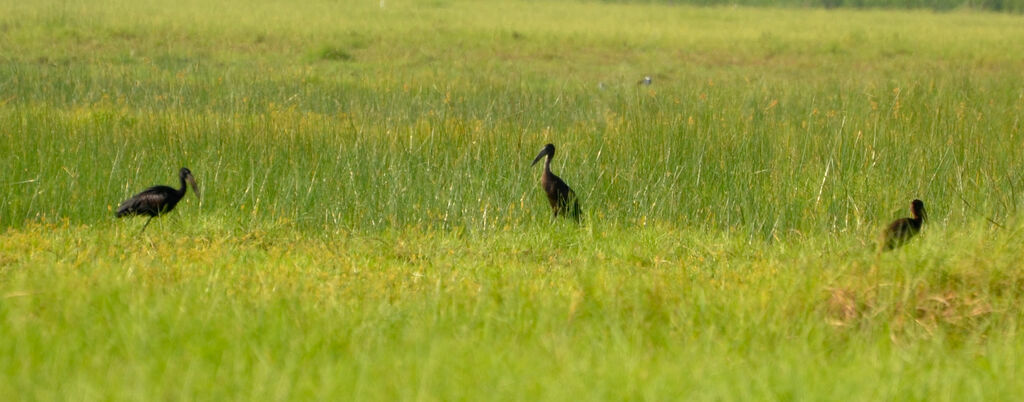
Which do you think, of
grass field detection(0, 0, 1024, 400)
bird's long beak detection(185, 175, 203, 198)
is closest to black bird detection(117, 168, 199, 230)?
grass field detection(0, 0, 1024, 400)

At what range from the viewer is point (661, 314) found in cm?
414

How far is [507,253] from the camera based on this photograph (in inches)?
224

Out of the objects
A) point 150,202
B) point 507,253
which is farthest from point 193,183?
point 507,253

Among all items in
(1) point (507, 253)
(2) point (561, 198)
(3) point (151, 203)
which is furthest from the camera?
(2) point (561, 198)

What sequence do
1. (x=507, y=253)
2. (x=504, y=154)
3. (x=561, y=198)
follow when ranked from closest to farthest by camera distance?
(x=507, y=253)
(x=561, y=198)
(x=504, y=154)

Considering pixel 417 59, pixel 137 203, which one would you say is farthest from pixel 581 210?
pixel 417 59

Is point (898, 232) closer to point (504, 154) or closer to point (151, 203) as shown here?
point (504, 154)

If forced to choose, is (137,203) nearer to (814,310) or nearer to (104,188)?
(104,188)

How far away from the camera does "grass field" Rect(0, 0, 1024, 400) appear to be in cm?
339

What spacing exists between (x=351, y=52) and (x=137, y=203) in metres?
16.5

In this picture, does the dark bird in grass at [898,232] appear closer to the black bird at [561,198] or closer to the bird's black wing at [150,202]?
the black bird at [561,198]

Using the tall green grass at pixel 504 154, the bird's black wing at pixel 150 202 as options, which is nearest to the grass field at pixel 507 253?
the tall green grass at pixel 504 154

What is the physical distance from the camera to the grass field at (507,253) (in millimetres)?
3393

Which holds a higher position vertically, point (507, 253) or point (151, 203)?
point (151, 203)
